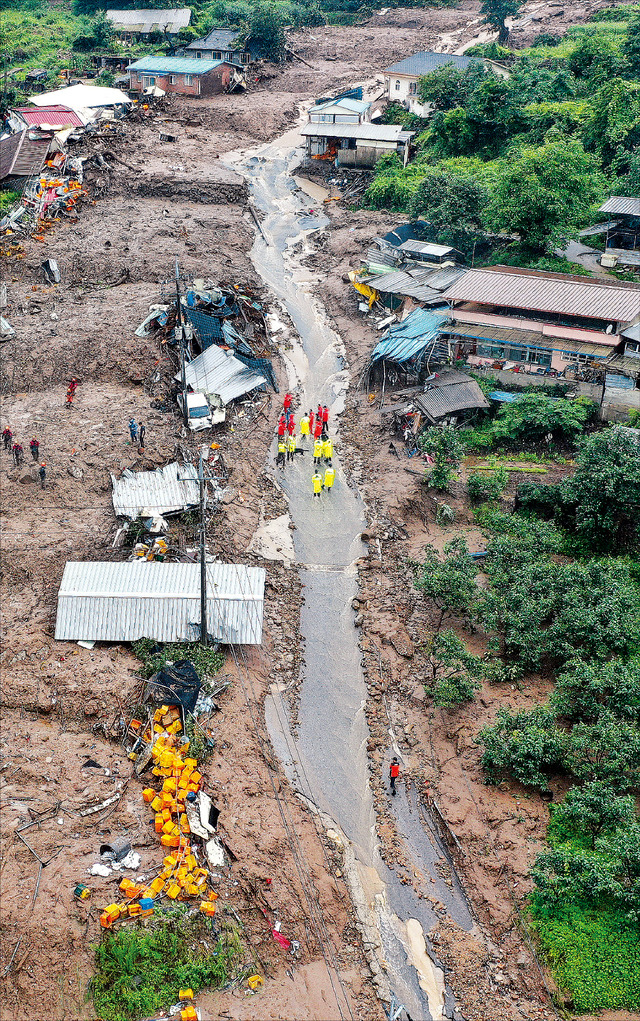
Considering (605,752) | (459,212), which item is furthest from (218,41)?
(605,752)

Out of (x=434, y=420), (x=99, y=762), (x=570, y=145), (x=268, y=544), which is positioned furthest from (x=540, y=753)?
(x=570, y=145)

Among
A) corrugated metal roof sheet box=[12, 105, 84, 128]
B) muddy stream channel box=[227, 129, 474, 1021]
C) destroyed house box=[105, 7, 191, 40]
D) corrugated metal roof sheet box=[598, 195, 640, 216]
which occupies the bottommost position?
muddy stream channel box=[227, 129, 474, 1021]

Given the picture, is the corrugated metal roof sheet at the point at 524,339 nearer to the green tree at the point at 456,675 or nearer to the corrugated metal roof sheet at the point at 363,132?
the green tree at the point at 456,675

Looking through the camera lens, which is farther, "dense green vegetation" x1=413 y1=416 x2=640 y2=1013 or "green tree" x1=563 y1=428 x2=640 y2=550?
"green tree" x1=563 y1=428 x2=640 y2=550

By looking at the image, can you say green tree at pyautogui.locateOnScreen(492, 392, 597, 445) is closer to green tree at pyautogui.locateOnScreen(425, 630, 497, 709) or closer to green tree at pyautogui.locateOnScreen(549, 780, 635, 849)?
green tree at pyautogui.locateOnScreen(425, 630, 497, 709)

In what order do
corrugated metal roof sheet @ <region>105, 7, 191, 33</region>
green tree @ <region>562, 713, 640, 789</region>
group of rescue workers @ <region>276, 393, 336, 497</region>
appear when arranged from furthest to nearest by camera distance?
corrugated metal roof sheet @ <region>105, 7, 191, 33</region>, group of rescue workers @ <region>276, 393, 336, 497</region>, green tree @ <region>562, 713, 640, 789</region>

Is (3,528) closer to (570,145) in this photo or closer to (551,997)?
(551,997)

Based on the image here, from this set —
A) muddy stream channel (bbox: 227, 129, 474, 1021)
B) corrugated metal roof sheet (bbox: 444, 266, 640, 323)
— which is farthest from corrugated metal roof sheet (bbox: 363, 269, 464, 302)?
muddy stream channel (bbox: 227, 129, 474, 1021)
